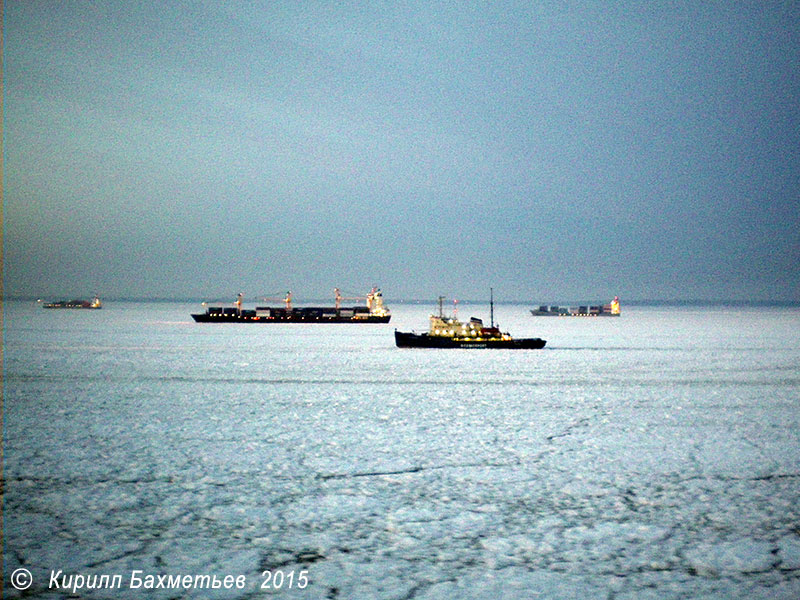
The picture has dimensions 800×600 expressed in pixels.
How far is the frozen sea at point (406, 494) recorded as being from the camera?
4.96m

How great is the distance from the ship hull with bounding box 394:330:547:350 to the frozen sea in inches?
955

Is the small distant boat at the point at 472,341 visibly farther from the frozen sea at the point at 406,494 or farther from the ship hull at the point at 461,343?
the frozen sea at the point at 406,494

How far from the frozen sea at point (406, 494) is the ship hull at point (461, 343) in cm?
2427

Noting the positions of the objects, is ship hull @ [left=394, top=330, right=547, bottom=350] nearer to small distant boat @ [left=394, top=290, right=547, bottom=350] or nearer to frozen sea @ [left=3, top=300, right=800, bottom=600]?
small distant boat @ [left=394, top=290, right=547, bottom=350]

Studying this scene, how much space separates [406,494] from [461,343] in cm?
3544

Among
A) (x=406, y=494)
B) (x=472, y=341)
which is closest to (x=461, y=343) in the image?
(x=472, y=341)

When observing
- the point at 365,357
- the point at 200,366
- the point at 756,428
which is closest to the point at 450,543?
the point at 756,428

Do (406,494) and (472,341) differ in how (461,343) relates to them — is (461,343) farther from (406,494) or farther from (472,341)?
(406,494)

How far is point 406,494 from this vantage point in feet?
23.4

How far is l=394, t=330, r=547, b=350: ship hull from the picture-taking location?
4062 centimetres

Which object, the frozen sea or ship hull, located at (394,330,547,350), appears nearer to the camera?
the frozen sea

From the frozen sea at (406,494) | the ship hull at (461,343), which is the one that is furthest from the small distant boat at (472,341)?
the frozen sea at (406,494)

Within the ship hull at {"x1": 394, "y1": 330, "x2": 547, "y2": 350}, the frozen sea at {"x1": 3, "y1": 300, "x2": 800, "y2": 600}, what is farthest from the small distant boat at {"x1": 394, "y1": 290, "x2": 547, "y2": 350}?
the frozen sea at {"x1": 3, "y1": 300, "x2": 800, "y2": 600}

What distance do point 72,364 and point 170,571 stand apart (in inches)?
913
